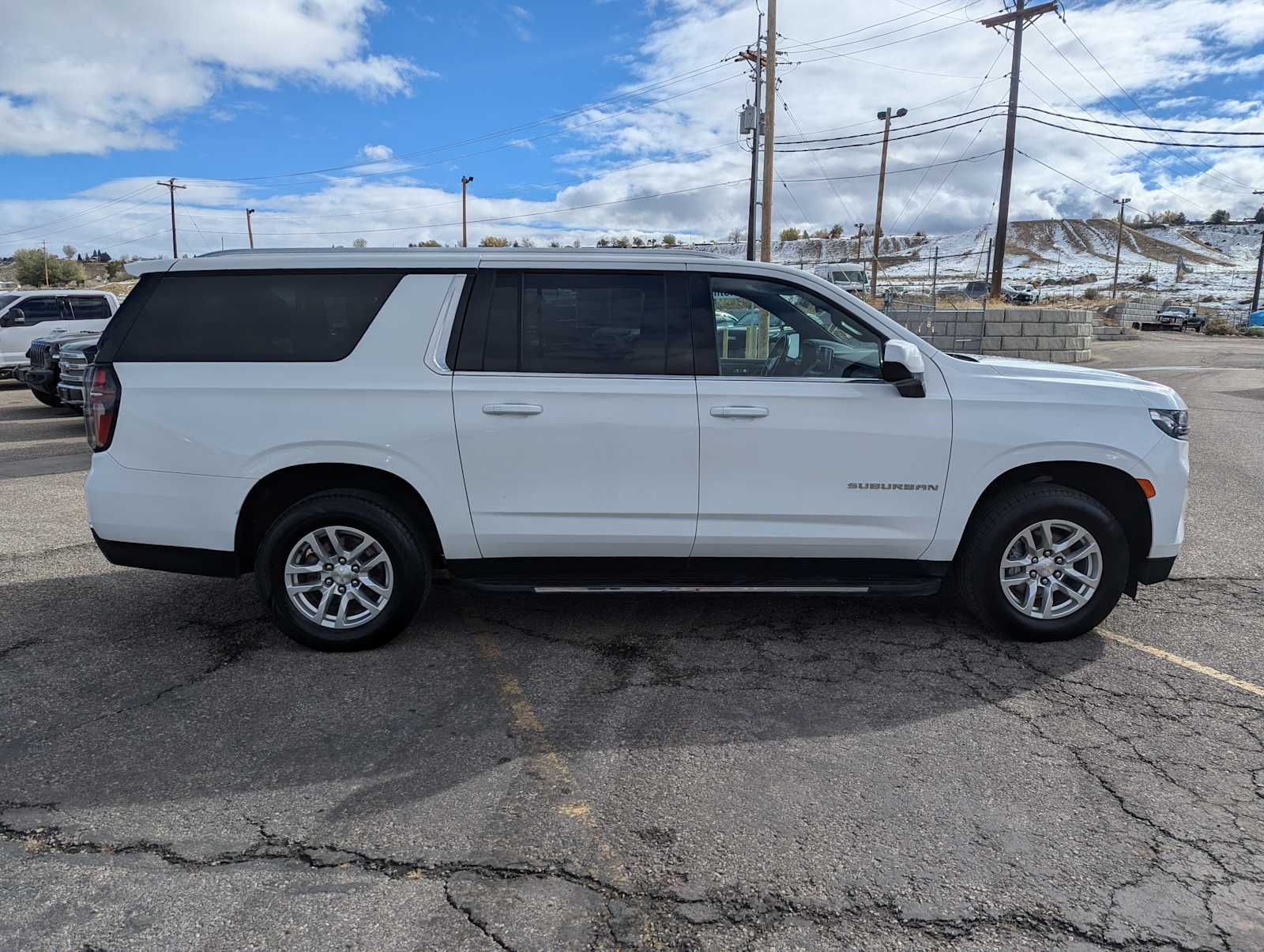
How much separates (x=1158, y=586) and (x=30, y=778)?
612cm

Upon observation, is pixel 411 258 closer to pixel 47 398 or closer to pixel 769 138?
pixel 47 398

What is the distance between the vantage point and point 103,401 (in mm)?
4434

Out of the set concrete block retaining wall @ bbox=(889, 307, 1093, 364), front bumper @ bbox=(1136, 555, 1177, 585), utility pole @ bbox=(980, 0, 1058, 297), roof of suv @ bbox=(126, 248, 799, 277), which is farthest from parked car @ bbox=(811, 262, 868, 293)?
roof of suv @ bbox=(126, 248, 799, 277)

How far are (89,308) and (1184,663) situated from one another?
19448 millimetres

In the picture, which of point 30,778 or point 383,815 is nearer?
point 383,815

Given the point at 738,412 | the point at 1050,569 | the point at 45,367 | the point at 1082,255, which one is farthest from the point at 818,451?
the point at 1082,255

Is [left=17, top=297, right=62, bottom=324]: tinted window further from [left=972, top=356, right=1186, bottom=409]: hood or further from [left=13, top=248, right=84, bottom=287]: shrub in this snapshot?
[left=13, top=248, right=84, bottom=287]: shrub

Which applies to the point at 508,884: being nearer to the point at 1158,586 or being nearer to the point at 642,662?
the point at 642,662

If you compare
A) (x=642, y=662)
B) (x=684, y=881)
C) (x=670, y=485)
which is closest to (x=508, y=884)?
(x=684, y=881)

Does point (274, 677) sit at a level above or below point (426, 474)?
below

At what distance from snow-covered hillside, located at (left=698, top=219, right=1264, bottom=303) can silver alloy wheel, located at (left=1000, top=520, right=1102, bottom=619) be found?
59208 mm

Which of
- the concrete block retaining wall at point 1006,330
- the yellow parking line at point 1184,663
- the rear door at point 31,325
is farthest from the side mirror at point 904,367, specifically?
the concrete block retaining wall at point 1006,330

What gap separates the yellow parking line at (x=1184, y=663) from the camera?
14.0 ft

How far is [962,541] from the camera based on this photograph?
15.3 feet
